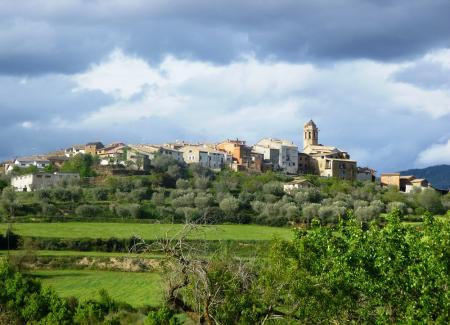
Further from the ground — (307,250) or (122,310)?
(307,250)

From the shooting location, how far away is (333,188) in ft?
382

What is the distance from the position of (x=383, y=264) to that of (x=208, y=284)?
6535mm

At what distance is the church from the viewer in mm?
148375

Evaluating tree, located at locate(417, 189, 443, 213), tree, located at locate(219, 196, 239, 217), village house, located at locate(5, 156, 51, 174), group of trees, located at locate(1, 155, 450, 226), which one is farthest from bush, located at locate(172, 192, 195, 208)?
village house, located at locate(5, 156, 51, 174)

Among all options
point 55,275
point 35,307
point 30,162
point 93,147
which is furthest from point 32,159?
point 35,307

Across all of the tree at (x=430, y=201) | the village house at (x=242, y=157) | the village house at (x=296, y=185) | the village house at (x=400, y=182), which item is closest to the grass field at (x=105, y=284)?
the village house at (x=296, y=185)

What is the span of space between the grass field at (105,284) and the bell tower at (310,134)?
11608 cm

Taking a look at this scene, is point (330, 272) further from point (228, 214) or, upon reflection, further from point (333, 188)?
point (333, 188)

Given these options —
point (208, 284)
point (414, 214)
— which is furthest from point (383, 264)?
point (414, 214)

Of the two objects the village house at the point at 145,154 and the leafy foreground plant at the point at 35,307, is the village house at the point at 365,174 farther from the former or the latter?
the leafy foreground plant at the point at 35,307

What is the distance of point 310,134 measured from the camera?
576ft

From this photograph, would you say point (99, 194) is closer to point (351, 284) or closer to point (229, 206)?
point (229, 206)

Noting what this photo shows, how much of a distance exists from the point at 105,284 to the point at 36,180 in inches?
2745

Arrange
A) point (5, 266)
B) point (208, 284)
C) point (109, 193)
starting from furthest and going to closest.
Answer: point (109, 193) → point (5, 266) → point (208, 284)
